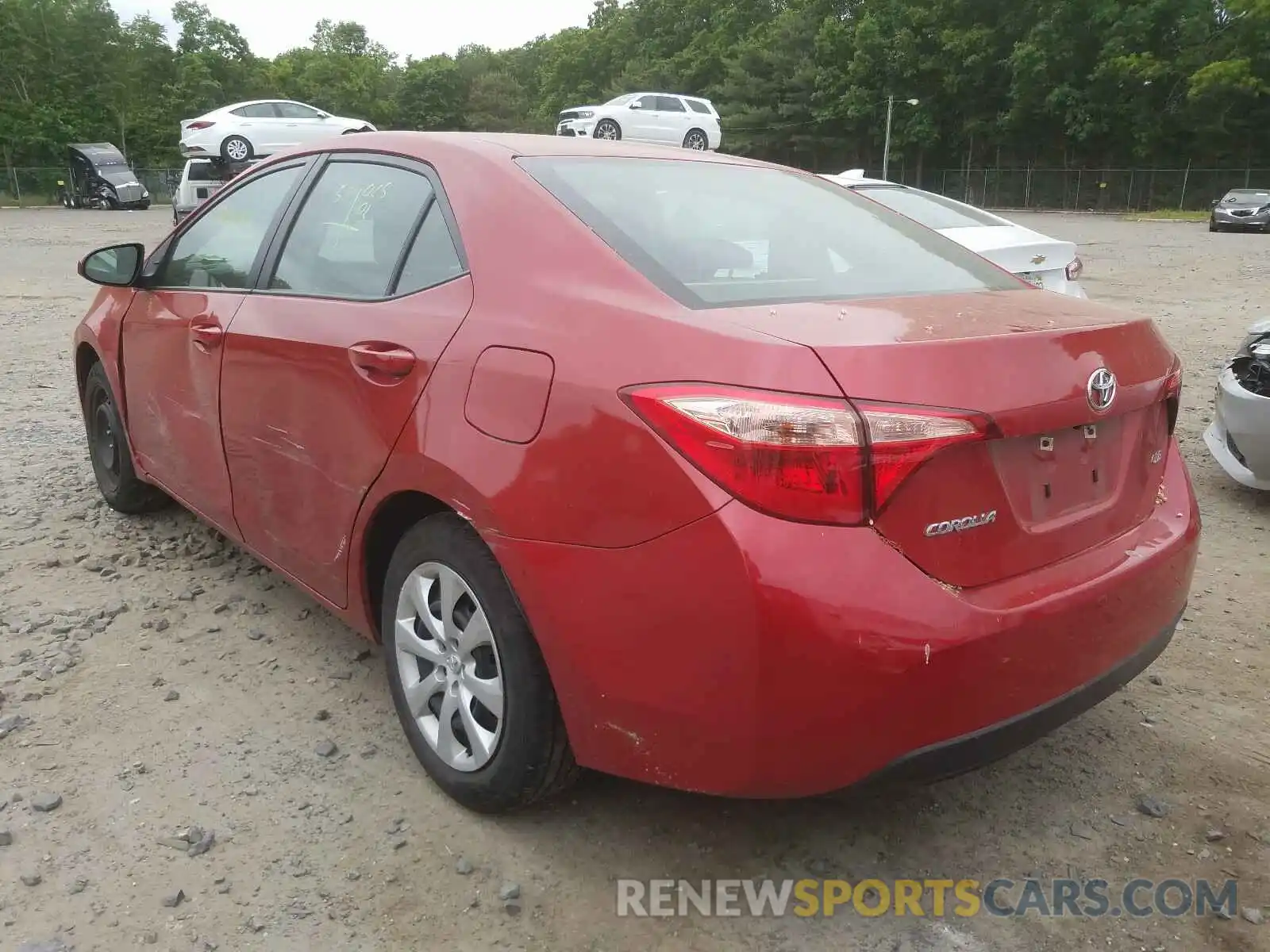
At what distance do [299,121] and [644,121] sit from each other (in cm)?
859

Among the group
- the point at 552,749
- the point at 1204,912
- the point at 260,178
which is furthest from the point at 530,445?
the point at 260,178

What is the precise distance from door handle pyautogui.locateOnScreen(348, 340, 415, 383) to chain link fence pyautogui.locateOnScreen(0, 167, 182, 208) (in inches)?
2065

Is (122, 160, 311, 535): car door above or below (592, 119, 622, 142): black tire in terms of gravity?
below

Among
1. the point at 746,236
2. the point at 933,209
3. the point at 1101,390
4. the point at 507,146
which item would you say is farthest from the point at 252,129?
the point at 1101,390

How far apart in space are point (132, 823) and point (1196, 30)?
58826mm

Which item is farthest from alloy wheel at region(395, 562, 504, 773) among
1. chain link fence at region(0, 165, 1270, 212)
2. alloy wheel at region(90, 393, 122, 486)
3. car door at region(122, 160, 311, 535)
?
chain link fence at region(0, 165, 1270, 212)

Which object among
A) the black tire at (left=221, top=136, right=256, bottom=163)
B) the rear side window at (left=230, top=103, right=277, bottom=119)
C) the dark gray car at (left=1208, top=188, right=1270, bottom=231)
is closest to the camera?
the black tire at (left=221, top=136, right=256, bottom=163)

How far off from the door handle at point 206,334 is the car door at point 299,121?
75.3ft

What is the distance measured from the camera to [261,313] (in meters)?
2.93

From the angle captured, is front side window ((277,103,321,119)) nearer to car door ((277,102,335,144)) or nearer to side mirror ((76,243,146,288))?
car door ((277,102,335,144))

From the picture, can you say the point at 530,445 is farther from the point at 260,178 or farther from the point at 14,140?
the point at 14,140

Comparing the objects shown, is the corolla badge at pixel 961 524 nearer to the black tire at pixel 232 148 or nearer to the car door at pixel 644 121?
the car door at pixel 644 121

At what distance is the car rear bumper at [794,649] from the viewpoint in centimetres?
171

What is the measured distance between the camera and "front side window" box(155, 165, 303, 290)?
3.17 meters
